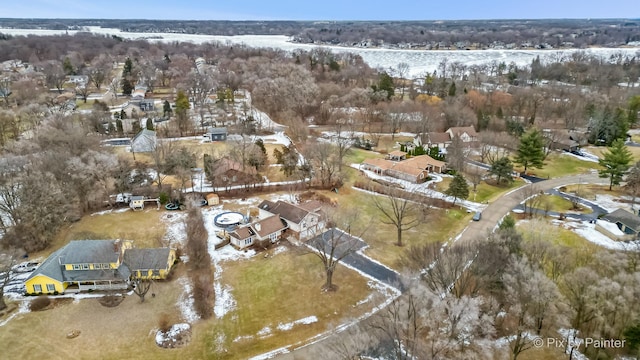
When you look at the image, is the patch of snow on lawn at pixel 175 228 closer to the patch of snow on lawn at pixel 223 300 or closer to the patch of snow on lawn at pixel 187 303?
the patch of snow on lawn at pixel 187 303

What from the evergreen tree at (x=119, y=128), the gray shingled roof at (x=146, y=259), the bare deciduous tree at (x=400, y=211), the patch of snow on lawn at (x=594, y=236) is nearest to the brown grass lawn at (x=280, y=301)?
the gray shingled roof at (x=146, y=259)

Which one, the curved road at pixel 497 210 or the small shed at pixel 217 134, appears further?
the small shed at pixel 217 134

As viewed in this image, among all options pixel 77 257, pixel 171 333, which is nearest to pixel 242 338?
pixel 171 333

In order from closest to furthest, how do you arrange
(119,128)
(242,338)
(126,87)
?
1. (242,338)
2. (119,128)
3. (126,87)

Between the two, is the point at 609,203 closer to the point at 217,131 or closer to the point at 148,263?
the point at 148,263

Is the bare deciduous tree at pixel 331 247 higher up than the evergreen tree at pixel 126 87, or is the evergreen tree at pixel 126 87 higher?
the evergreen tree at pixel 126 87

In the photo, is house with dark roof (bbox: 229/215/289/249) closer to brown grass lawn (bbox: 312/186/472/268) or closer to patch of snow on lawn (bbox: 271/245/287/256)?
patch of snow on lawn (bbox: 271/245/287/256)

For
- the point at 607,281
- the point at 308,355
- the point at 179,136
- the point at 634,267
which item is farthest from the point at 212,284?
the point at 179,136
